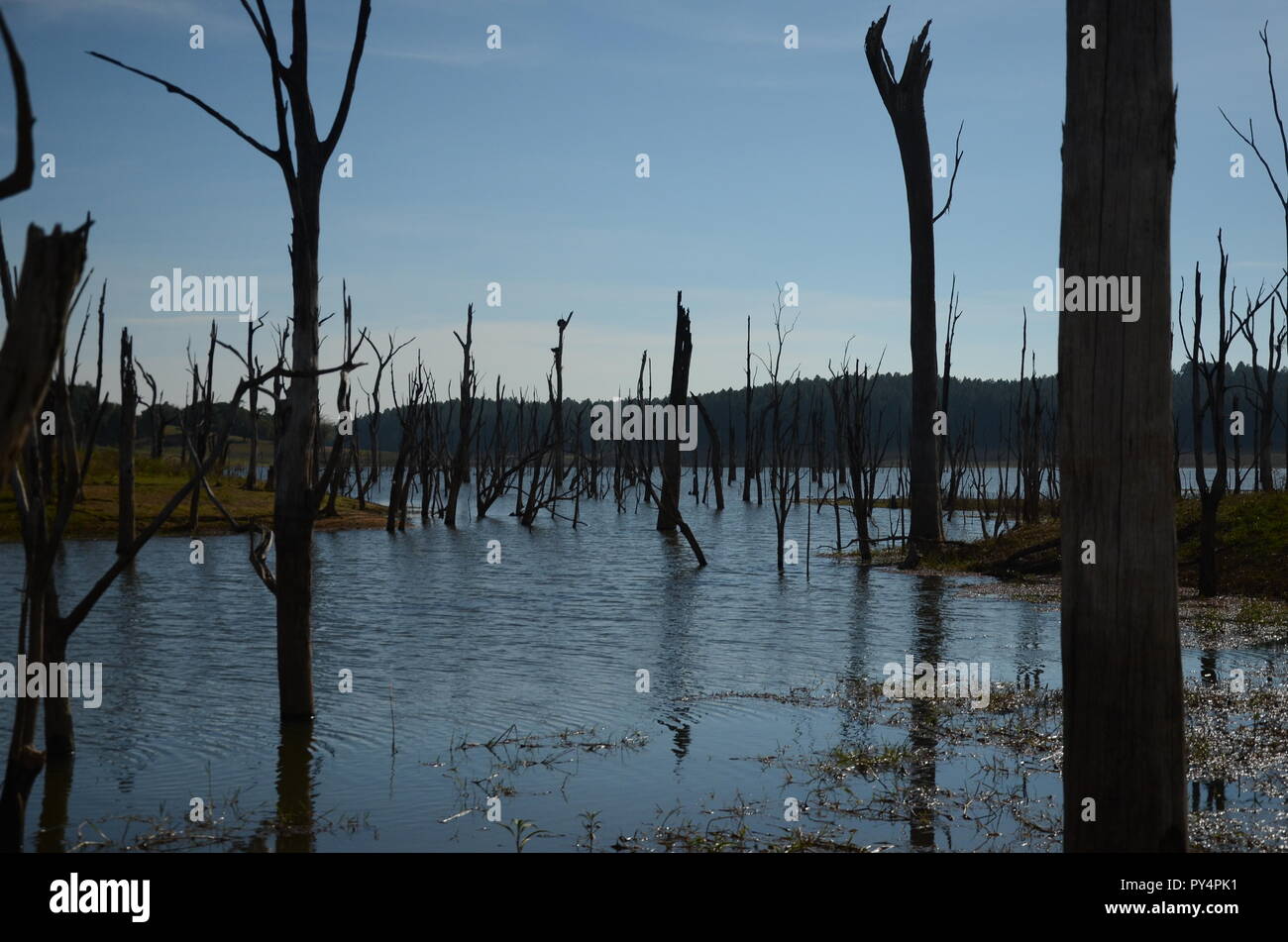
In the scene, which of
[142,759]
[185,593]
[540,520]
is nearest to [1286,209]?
[142,759]

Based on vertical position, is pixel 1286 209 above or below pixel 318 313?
above

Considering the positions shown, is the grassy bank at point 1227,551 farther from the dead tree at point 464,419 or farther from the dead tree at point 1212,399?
the dead tree at point 464,419

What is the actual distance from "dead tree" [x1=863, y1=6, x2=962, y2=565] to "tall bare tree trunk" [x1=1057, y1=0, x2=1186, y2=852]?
14.1 meters

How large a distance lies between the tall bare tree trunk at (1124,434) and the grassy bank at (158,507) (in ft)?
55.3

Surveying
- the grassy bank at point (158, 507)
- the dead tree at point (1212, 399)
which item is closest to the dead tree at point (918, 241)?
the dead tree at point (1212, 399)

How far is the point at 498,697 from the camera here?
8.28 metres

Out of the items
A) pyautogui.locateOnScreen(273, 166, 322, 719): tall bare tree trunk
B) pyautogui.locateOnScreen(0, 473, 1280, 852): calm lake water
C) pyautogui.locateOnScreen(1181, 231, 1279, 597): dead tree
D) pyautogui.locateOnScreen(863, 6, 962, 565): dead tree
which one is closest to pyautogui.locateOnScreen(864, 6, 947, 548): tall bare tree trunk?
pyautogui.locateOnScreen(863, 6, 962, 565): dead tree

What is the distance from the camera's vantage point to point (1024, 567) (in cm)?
1550

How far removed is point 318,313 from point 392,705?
9.85 ft

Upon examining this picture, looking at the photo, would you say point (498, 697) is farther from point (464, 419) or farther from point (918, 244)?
point (464, 419)

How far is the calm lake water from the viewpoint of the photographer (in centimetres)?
530

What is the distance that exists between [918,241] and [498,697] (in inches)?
476
